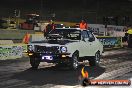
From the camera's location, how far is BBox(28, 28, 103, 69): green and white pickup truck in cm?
1438

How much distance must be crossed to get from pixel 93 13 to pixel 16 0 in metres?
17.9

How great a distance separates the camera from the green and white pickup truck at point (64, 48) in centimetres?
1438

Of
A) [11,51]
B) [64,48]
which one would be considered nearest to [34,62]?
[64,48]

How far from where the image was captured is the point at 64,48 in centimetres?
1434

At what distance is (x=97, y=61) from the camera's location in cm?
1762

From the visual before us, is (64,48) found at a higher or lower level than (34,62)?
higher

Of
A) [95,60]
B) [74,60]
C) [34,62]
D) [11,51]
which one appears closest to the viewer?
[74,60]

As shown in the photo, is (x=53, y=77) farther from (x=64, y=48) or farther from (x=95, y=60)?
(x=95, y=60)

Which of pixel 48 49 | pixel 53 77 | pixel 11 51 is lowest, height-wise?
pixel 53 77

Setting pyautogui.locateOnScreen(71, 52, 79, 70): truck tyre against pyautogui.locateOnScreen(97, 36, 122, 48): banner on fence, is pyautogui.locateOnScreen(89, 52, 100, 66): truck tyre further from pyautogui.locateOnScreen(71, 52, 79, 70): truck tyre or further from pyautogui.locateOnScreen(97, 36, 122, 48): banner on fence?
pyautogui.locateOnScreen(97, 36, 122, 48): banner on fence

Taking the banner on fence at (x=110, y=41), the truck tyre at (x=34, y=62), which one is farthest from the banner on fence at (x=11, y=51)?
the banner on fence at (x=110, y=41)

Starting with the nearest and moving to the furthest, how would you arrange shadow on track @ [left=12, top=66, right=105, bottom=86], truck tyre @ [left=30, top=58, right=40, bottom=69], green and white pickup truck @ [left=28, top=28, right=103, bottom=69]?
1. shadow on track @ [left=12, top=66, right=105, bottom=86]
2. green and white pickup truck @ [left=28, top=28, right=103, bottom=69]
3. truck tyre @ [left=30, top=58, right=40, bottom=69]

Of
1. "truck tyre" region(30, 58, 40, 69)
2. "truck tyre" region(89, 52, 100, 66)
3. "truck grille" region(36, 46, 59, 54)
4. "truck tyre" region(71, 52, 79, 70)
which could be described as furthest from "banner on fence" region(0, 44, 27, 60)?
"truck tyre" region(71, 52, 79, 70)

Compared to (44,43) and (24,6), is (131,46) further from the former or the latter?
(24,6)
